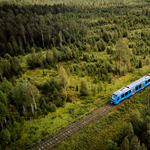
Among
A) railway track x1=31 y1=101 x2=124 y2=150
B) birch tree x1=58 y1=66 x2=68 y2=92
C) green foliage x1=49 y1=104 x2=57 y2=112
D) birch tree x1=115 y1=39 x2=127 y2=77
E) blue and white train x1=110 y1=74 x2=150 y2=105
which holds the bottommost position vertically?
railway track x1=31 y1=101 x2=124 y2=150

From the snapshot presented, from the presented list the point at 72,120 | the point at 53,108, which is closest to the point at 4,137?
the point at 53,108

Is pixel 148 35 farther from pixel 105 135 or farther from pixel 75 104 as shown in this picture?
pixel 105 135

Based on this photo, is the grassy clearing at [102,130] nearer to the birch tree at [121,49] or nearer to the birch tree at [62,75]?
the birch tree at [62,75]

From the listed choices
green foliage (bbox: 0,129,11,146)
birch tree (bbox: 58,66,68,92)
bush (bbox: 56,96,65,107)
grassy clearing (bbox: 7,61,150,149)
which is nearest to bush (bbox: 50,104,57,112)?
grassy clearing (bbox: 7,61,150,149)

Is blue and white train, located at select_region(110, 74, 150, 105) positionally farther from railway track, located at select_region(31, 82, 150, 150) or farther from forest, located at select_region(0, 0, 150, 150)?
forest, located at select_region(0, 0, 150, 150)

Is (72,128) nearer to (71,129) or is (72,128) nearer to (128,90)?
(71,129)

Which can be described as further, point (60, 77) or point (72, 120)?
point (60, 77)

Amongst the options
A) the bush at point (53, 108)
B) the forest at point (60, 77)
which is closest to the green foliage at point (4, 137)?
the forest at point (60, 77)
